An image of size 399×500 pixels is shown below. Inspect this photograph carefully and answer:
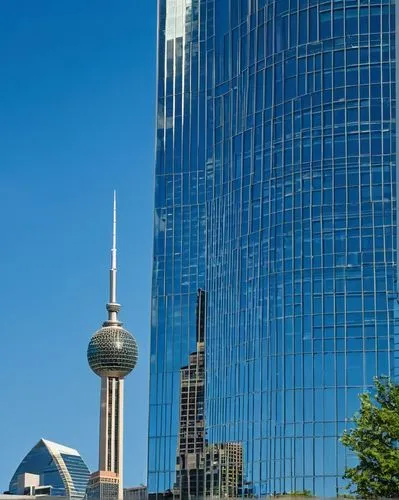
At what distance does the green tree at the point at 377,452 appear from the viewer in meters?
70.7

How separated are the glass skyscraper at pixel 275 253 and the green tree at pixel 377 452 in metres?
52.9

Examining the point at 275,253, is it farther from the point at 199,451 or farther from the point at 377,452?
the point at 377,452

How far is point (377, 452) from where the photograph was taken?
71.2m

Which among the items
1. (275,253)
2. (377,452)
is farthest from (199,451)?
(377,452)

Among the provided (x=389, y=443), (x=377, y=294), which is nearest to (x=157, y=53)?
(x=377, y=294)

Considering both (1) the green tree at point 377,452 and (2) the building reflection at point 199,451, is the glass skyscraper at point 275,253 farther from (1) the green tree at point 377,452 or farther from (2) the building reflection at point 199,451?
(1) the green tree at point 377,452

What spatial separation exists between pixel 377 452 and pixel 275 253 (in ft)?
208

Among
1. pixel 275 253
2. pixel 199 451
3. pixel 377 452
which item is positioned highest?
pixel 275 253

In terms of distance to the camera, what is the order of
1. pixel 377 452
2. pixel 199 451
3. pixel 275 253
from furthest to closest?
1. pixel 199 451
2. pixel 275 253
3. pixel 377 452

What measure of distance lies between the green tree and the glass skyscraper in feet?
174

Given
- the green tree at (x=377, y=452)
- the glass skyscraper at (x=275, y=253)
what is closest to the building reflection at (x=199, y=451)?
the glass skyscraper at (x=275, y=253)

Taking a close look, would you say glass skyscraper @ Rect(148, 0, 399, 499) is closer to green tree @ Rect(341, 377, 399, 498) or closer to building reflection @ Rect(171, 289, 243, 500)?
building reflection @ Rect(171, 289, 243, 500)

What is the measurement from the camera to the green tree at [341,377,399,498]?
70.7 metres

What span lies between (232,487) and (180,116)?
42.9m
